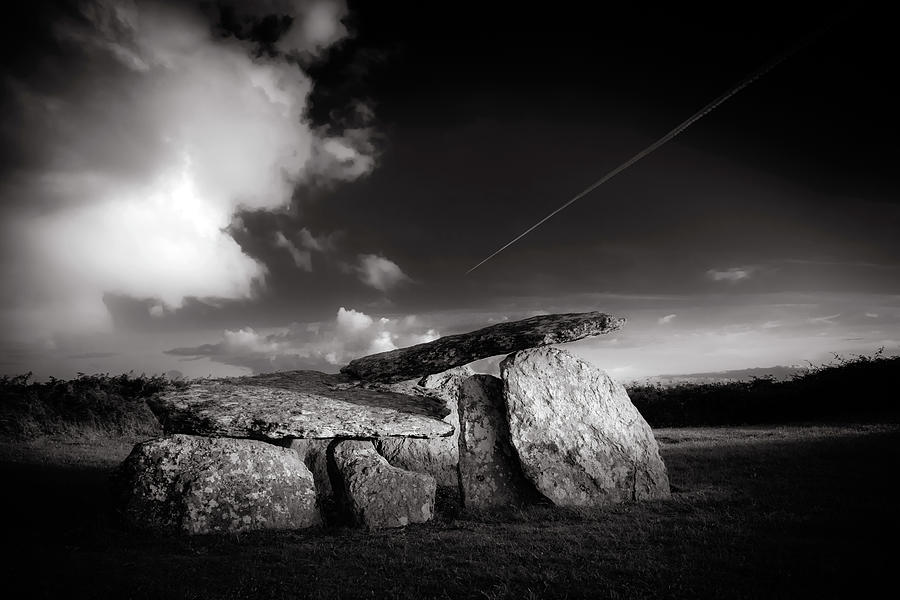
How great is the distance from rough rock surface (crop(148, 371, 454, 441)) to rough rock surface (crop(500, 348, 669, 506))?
5.92 ft

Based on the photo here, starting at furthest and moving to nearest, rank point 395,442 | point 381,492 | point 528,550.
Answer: point 395,442 < point 381,492 < point 528,550

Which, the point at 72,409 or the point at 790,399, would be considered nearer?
the point at 72,409

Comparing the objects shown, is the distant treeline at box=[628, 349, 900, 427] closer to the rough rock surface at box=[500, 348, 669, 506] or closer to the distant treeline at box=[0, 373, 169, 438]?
the rough rock surface at box=[500, 348, 669, 506]

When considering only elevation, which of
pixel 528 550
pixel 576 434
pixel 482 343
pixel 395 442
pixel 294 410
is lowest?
pixel 528 550

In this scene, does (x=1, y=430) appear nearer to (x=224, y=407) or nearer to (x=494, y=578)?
(x=224, y=407)

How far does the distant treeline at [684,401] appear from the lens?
1966 cm

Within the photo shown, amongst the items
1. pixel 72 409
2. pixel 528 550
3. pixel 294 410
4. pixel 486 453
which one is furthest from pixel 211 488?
pixel 72 409

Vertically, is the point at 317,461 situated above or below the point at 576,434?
below

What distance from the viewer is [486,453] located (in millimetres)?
10352

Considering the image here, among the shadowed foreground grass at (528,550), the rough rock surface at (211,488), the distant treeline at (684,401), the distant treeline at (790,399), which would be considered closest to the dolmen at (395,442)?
the rough rock surface at (211,488)

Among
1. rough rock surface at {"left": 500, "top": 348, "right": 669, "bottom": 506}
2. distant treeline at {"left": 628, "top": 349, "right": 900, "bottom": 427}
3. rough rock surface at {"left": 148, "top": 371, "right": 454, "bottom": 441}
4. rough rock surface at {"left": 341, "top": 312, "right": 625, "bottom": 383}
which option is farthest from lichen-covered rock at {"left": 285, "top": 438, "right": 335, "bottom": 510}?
distant treeline at {"left": 628, "top": 349, "right": 900, "bottom": 427}

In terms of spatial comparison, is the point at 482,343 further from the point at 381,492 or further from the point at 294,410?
the point at 294,410

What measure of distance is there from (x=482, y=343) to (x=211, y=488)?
236 inches

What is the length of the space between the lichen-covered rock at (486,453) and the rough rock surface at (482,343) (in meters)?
0.76
